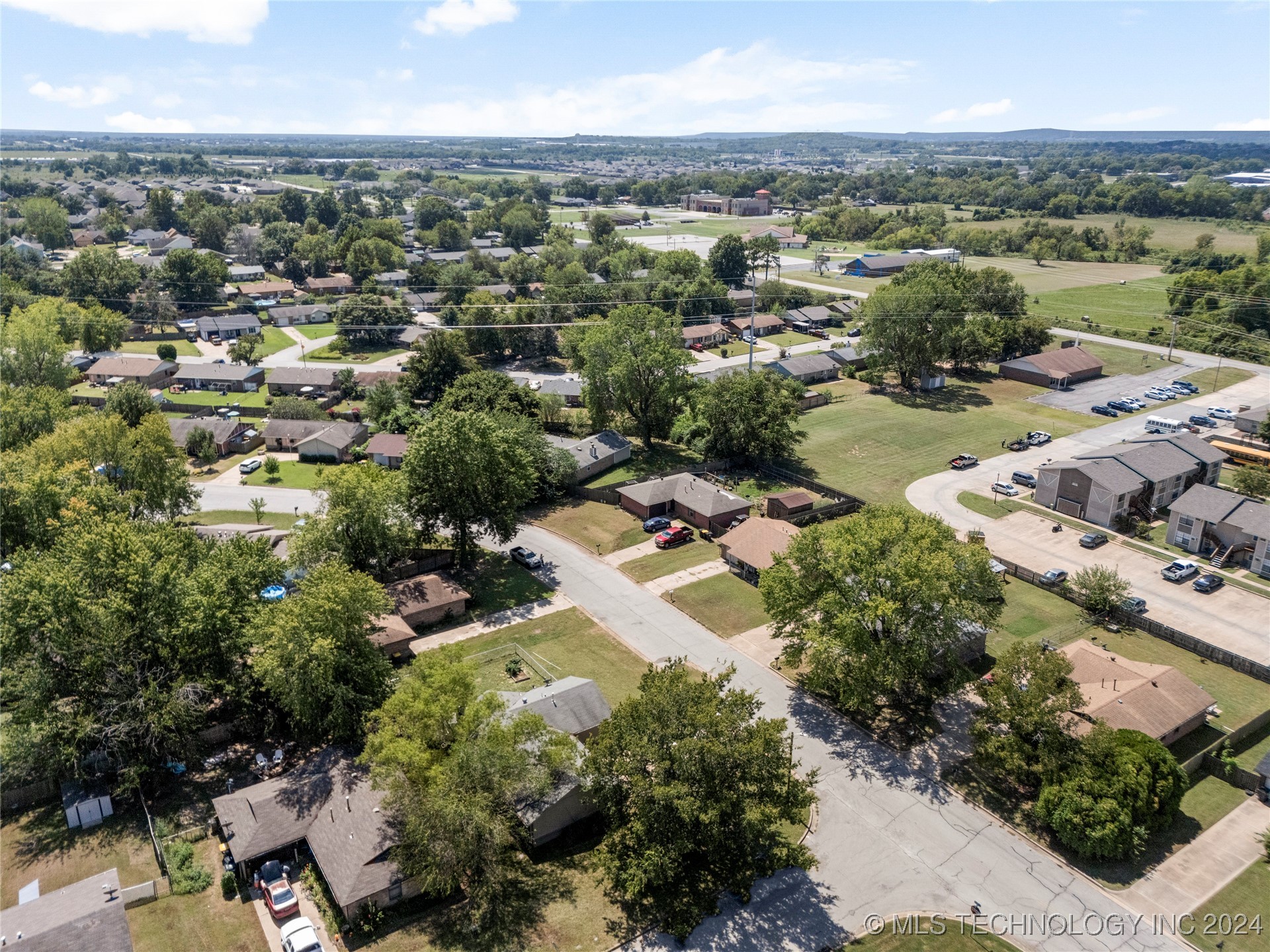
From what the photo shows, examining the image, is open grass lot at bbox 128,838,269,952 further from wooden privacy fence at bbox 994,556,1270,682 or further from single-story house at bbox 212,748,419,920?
wooden privacy fence at bbox 994,556,1270,682

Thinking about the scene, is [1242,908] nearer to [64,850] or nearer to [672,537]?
[672,537]

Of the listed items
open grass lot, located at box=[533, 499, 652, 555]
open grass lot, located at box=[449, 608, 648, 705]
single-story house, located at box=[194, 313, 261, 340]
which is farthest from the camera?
single-story house, located at box=[194, 313, 261, 340]

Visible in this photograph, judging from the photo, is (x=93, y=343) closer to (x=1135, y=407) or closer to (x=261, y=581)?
(x=261, y=581)

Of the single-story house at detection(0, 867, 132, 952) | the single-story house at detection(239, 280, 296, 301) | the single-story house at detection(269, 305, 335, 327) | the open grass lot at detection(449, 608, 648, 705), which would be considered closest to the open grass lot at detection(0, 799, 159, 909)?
Answer: the single-story house at detection(0, 867, 132, 952)

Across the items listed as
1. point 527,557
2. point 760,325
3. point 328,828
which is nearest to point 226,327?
point 760,325

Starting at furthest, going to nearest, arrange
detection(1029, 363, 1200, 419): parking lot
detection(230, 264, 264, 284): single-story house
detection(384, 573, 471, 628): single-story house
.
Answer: detection(230, 264, 264, 284): single-story house → detection(1029, 363, 1200, 419): parking lot → detection(384, 573, 471, 628): single-story house

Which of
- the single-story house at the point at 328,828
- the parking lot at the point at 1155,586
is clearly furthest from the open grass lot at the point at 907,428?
the single-story house at the point at 328,828

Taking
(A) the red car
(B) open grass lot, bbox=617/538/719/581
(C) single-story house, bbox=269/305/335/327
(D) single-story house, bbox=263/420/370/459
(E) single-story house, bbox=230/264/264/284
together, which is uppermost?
(E) single-story house, bbox=230/264/264/284
